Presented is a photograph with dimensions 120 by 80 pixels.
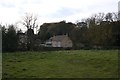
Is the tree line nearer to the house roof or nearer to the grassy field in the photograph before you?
the house roof

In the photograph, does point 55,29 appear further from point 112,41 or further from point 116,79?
point 116,79

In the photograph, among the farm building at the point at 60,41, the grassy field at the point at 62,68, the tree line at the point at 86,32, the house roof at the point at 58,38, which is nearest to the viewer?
the grassy field at the point at 62,68

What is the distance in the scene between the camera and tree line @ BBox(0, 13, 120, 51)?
52.7 m

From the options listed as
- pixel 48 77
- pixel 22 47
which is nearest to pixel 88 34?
pixel 22 47

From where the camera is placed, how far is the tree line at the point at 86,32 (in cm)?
5268

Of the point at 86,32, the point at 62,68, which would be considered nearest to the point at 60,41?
the point at 86,32

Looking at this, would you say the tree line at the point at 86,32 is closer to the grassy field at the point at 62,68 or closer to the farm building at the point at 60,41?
the farm building at the point at 60,41

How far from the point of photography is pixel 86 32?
3061 inches

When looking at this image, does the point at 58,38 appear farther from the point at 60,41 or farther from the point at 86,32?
the point at 86,32

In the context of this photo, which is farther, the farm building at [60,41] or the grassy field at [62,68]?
the farm building at [60,41]

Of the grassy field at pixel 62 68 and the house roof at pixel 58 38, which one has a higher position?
the house roof at pixel 58 38

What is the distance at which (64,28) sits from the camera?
97.6m

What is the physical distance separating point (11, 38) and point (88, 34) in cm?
2977

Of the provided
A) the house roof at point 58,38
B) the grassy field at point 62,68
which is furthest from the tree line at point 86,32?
the grassy field at point 62,68
